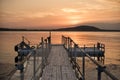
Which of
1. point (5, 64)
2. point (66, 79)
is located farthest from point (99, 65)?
point (5, 64)

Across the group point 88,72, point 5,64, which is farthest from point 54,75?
point 5,64

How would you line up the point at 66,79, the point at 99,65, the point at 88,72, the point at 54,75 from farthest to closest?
1. the point at 88,72
2. the point at 54,75
3. the point at 66,79
4. the point at 99,65

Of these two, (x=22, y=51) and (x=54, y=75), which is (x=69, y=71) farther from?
(x=22, y=51)

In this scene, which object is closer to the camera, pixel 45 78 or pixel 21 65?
pixel 21 65

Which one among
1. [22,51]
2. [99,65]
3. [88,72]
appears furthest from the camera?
[88,72]

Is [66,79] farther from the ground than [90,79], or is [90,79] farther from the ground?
[66,79]

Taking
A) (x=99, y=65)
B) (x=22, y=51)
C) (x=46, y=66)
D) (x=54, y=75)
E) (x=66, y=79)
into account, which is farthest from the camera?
(x=22, y=51)

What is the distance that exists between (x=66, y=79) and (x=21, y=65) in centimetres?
548

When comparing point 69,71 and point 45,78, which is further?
point 69,71

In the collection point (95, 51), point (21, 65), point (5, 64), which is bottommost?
point (5, 64)

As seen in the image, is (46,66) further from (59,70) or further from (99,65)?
(99,65)

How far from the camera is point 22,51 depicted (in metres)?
28.4

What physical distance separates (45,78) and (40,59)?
90.0 inches

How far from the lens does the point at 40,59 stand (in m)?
11.9
